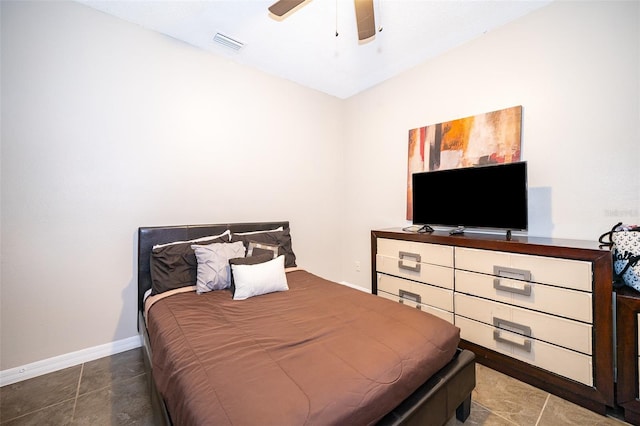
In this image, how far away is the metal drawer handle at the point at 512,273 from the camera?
71.2 inches

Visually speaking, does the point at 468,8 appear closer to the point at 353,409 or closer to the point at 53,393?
the point at 353,409

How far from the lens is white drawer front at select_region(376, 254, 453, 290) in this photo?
2.25 m

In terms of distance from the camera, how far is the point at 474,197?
2.25m

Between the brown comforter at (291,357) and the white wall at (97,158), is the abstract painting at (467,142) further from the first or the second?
the white wall at (97,158)

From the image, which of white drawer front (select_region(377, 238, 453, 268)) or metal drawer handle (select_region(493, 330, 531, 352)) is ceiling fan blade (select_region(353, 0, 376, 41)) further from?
metal drawer handle (select_region(493, 330, 531, 352))

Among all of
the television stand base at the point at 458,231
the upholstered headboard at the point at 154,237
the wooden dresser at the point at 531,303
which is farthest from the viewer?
the television stand base at the point at 458,231

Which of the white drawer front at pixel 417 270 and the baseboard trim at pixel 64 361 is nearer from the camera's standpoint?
the baseboard trim at pixel 64 361

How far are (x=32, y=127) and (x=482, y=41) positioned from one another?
148 inches

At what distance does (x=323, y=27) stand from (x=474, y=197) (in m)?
1.98

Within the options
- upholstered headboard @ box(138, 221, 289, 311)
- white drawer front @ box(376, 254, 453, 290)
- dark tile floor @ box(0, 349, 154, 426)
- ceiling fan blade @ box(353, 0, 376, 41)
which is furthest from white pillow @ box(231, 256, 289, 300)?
ceiling fan blade @ box(353, 0, 376, 41)

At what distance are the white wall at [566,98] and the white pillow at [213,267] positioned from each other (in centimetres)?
251

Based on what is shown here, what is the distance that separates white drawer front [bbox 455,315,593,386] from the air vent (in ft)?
10.5

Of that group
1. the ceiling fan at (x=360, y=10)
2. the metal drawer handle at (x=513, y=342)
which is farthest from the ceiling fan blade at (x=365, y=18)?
the metal drawer handle at (x=513, y=342)

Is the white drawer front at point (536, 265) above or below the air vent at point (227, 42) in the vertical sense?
below
